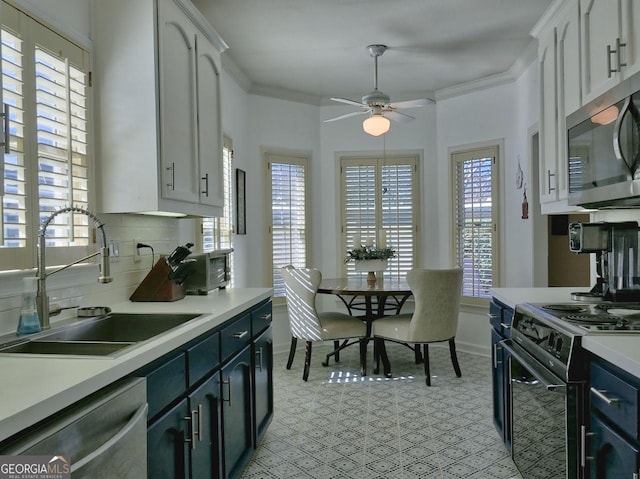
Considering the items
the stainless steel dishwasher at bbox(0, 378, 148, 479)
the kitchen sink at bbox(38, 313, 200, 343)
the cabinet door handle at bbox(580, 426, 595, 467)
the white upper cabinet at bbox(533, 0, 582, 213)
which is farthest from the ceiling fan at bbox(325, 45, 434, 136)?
the stainless steel dishwasher at bbox(0, 378, 148, 479)

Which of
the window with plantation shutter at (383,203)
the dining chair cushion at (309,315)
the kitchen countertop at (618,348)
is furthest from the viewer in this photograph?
the window with plantation shutter at (383,203)

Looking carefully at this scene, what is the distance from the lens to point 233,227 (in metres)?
4.41

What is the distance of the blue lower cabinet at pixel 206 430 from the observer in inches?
67.7

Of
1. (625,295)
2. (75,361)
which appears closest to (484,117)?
(625,295)

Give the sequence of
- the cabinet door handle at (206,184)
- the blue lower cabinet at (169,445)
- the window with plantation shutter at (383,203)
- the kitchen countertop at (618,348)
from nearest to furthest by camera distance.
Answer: the kitchen countertop at (618,348) < the blue lower cabinet at (169,445) < the cabinet door handle at (206,184) < the window with plantation shutter at (383,203)

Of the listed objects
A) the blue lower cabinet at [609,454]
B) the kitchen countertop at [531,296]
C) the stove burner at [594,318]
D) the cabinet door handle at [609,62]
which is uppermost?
the cabinet door handle at [609,62]

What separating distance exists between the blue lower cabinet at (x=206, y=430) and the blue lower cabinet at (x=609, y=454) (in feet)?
4.15

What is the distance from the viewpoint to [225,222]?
4.21 metres

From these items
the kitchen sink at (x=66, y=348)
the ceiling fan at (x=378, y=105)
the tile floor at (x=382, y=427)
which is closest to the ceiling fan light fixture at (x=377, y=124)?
the ceiling fan at (x=378, y=105)

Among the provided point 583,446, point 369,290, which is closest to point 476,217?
point 369,290

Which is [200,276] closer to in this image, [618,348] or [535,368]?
[535,368]

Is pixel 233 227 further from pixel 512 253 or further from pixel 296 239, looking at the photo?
pixel 512 253

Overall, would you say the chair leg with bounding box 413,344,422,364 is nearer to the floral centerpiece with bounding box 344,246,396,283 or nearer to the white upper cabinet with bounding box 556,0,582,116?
the floral centerpiece with bounding box 344,246,396,283

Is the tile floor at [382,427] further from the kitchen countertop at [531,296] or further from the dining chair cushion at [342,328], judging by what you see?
the kitchen countertop at [531,296]
